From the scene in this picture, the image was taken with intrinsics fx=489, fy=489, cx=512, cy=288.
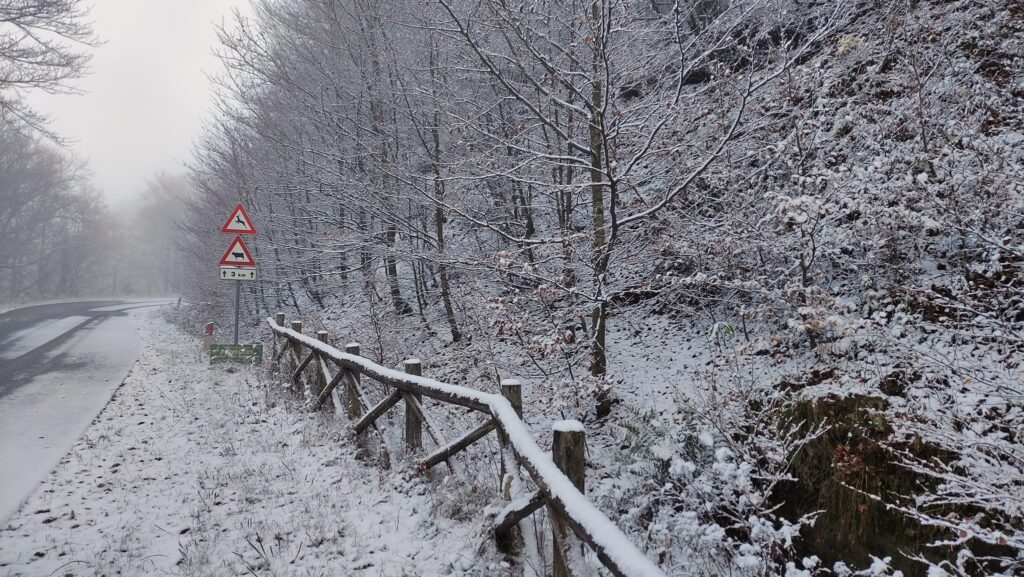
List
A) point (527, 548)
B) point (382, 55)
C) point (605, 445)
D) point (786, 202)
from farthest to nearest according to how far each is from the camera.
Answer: point (382, 55)
point (605, 445)
point (786, 202)
point (527, 548)

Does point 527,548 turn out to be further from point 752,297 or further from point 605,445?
point 752,297

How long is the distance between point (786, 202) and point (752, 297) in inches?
124

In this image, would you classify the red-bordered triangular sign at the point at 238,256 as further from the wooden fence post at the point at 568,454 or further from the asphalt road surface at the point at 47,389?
the wooden fence post at the point at 568,454

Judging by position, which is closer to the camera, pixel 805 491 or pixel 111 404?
pixel 805 491

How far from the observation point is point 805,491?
4.95 metres

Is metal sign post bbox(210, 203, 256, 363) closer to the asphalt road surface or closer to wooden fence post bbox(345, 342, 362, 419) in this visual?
the asphalt road surface

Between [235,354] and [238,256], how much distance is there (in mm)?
2499

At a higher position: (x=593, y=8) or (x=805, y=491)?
(x=593, y=8)

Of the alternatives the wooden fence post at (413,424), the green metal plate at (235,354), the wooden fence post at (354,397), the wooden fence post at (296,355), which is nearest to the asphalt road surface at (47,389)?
the green metal plate at (235,354)

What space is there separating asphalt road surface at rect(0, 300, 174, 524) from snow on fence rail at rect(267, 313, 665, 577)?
135 inches

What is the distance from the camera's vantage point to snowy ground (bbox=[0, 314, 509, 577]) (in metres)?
3.72

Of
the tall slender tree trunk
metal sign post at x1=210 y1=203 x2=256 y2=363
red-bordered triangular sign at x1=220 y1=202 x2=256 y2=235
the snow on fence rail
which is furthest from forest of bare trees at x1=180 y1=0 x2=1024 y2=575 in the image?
metal sign post at x1=210 y1=203 x2=256 y2=363

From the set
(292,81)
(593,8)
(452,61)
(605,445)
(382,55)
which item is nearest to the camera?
(593,8)

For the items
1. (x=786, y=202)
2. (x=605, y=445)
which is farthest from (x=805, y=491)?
(x=786, y=202)
